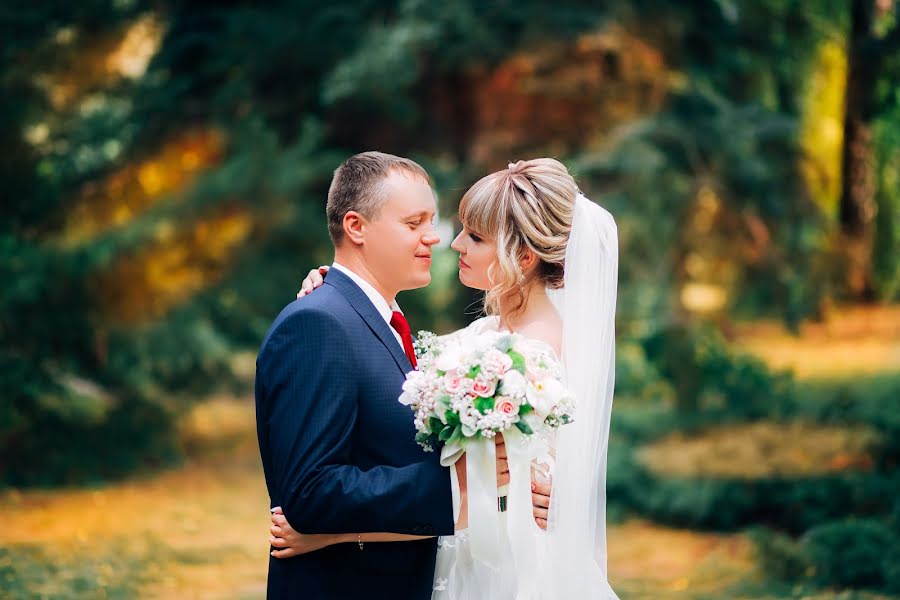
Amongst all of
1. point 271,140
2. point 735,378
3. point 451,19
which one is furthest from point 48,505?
point 735,378

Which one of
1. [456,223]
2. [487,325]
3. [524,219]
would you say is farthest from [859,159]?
[524,219]

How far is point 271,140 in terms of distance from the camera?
9828 mm

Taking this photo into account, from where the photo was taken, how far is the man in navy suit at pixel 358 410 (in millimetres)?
2523

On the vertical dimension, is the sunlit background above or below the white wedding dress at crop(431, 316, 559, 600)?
above

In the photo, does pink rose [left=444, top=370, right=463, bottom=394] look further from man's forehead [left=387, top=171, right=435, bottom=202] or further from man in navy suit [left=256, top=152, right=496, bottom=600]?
man's forehead [left=387, top=171, right=435, bottom=202]

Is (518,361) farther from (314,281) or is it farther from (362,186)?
(314,281)

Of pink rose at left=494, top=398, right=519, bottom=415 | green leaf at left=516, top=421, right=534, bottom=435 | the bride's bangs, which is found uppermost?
the bride's bangs

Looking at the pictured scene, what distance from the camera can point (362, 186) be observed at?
113 inches

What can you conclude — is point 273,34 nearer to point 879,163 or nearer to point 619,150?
point 619,150

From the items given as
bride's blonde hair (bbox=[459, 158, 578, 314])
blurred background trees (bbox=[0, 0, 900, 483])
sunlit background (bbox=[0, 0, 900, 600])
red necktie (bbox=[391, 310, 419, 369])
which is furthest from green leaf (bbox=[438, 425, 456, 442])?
blurred background trees (bbox=[0, 0, 900, 483])

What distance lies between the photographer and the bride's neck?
329 cm

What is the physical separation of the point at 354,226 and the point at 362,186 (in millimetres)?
121

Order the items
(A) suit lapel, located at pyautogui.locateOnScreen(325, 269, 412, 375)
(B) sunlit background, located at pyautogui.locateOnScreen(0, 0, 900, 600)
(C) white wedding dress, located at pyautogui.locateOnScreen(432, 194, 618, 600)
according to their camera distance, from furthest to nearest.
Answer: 1. (B) sunlit background, located at pyautogui.locateOnScreen(0, 0, 900, 600)
2. (C) white wedding dress, located at pyautogui.locateOnScreen(432, 194, 618, 600)
3. (A) suit lapel, located at pyautogui.locateOnScreen(325, 269, 412, 375)

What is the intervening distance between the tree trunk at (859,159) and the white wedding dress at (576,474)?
23.4 ft
